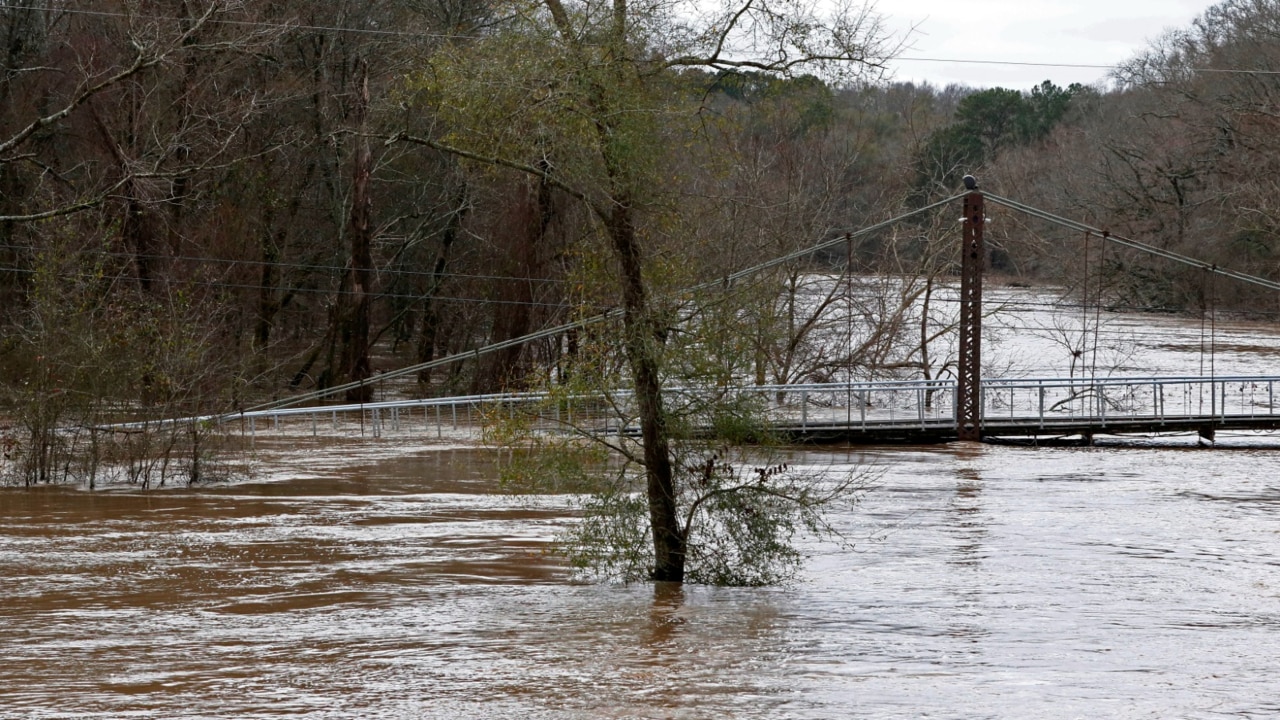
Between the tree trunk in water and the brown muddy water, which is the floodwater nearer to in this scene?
the brown muddy water

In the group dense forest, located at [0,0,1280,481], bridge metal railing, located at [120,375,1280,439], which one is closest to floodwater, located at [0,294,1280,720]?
bridge metal railing, located at [120,375,1280,439]

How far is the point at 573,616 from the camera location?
1462 cm

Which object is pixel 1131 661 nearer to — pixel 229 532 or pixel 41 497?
pixel 229 532

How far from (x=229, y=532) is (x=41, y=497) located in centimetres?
546

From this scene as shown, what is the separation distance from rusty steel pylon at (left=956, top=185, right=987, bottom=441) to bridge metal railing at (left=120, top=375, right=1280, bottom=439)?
0.40m

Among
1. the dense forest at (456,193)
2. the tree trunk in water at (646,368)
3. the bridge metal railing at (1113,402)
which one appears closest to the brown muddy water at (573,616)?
the tree trunk in water at (646,368)

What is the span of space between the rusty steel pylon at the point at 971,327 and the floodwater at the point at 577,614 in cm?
1006

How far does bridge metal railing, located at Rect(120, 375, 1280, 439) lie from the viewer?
15.4 m

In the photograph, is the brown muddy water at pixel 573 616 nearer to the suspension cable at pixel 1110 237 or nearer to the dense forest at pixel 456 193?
the dense forest at pixel 456 193

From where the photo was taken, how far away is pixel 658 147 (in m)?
15.2

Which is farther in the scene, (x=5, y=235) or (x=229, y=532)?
(x=5, y=235)

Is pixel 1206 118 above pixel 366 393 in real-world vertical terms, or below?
above

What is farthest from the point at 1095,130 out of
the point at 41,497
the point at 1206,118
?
the point at 41,497

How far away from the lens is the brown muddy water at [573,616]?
36.9 ft
